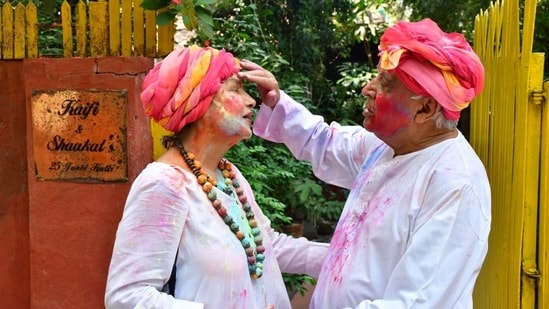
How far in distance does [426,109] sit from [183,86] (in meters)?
0.74

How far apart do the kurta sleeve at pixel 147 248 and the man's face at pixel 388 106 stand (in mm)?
692

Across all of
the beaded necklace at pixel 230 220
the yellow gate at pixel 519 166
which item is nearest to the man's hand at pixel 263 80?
the beaded necklace at pixel 230 220

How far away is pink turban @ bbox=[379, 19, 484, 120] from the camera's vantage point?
1.75 m

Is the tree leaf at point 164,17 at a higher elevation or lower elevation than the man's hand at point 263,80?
higher

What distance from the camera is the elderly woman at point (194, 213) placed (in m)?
1.64

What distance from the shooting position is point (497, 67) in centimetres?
223

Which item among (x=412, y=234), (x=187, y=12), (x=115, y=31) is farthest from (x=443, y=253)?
(x=115, y=31)

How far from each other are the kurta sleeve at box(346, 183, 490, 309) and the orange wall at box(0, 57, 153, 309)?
1.41 m

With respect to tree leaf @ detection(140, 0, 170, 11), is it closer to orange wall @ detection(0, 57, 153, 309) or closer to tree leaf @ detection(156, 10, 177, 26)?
tree leaf @ detection(156, 10, 177, 26)

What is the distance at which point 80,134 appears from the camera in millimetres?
2678

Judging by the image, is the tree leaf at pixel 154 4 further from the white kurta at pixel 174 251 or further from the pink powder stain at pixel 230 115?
the white kurta at pixel 174 251

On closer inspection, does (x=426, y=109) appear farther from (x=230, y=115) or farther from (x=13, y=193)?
(x=13, y=193)

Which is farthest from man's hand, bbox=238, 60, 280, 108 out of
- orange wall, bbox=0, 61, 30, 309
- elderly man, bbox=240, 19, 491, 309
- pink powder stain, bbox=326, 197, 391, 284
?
orange wall, bbox=0, 61, 30, 309

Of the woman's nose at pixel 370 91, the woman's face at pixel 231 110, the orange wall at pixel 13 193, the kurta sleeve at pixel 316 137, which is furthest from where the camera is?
the orange wall at pixel 13 193
